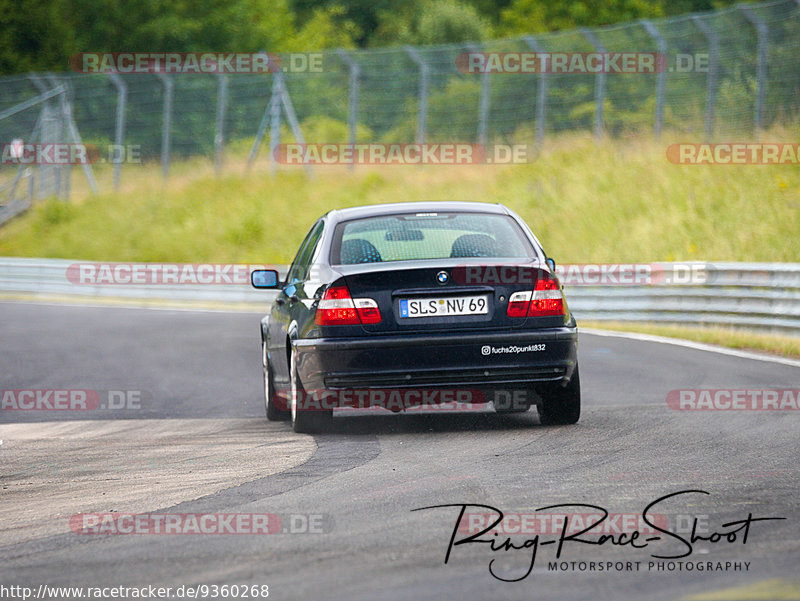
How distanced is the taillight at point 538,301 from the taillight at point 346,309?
32.2 inches

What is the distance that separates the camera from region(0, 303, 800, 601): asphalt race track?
4730 millimetres

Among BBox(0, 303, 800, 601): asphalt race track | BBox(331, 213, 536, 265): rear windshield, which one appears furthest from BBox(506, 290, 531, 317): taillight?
BBox(0, 303, 800, 601): asphalt race track

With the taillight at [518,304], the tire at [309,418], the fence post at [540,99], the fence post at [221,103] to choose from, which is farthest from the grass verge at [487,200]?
the tire at [309,418]

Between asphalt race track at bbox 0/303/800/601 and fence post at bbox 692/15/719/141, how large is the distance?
1478cm

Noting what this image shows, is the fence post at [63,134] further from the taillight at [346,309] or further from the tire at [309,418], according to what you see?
the taillight at [346,309]

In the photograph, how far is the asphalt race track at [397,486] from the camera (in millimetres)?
4730

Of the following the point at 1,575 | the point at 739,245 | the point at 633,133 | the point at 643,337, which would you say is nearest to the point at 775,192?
the point at 739,245

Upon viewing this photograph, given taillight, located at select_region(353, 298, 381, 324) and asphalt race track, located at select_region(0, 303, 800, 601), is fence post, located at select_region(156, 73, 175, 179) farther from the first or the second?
taillight, located at select_region(353, 298, 381, 324)

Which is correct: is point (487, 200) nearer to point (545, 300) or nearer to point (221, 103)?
point (221, 103)

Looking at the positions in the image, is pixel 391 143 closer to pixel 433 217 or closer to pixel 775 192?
pixel 775 192

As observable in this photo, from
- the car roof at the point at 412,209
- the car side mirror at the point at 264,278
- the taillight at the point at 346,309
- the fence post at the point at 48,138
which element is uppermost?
the fence post at the point at 48,138

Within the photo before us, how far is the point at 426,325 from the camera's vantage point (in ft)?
27.9

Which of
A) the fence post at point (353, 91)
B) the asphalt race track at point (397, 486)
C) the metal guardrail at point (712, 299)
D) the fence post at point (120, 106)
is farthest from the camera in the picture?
the fence post at point (120, 106)

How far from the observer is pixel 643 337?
57.3 feet
